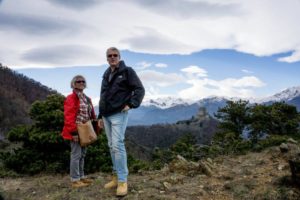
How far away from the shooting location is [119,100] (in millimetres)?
6430

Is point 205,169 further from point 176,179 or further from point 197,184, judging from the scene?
point 197,184

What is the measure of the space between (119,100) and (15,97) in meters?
80.1

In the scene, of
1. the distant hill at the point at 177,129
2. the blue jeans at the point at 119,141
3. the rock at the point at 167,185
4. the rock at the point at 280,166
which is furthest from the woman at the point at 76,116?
the distant hill at the point at 177,129

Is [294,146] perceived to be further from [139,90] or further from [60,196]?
[60,196]

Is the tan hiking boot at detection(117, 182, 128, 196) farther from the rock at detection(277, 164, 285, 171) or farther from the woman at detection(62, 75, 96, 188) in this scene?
the rock at detection(277, 164, 285, 171)

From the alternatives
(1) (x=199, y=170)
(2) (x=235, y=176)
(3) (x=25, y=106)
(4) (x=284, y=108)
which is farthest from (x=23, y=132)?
(3) (x=25, y=106)

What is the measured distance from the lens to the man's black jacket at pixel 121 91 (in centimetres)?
636

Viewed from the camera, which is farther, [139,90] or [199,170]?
[199,170]

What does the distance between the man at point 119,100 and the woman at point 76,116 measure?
2.99 feet

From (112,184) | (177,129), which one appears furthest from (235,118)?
(177,129)

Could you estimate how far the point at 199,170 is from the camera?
323 inches

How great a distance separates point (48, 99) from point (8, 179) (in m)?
2.35

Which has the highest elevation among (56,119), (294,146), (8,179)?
(56,119)

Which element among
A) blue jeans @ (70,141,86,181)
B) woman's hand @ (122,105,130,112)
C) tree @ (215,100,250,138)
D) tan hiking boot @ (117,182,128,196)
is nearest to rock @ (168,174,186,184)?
tan hiking boot @ (117,182,128,196)
